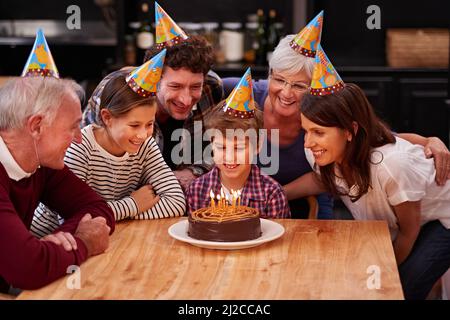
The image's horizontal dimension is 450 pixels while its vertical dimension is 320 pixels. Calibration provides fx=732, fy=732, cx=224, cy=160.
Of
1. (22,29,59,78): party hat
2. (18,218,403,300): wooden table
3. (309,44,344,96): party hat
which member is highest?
(22,29,59,78): party hat

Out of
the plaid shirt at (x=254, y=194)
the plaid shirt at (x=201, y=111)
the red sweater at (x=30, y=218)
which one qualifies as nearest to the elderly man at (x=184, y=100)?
the plaid shirt at (x=201, y=111)

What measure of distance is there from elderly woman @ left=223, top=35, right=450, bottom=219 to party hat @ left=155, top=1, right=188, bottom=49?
0.38m

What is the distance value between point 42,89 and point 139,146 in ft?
1.64

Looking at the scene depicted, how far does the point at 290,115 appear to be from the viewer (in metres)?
2.91

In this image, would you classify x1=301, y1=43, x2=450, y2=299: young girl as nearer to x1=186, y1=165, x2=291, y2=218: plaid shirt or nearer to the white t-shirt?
the white t-shirt

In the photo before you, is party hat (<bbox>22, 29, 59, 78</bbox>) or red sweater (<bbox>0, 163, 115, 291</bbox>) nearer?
red sweater (<bbox>0, 163, 115, 291</bbox>)

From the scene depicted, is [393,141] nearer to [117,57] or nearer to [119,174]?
[119,174]

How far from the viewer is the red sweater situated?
171 cm

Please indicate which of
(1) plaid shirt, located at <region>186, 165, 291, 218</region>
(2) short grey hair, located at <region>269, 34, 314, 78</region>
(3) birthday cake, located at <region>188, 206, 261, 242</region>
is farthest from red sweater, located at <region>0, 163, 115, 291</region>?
(2) short grey hair, located at <region>269, 34, 314, 78</region>

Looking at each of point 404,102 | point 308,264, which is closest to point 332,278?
point 308,264

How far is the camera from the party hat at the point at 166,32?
2.83 m

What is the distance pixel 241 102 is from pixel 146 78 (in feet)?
1.17

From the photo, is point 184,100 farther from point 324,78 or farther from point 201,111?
point 324,78

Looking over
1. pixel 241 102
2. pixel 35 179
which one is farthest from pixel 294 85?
pixel 35 179
